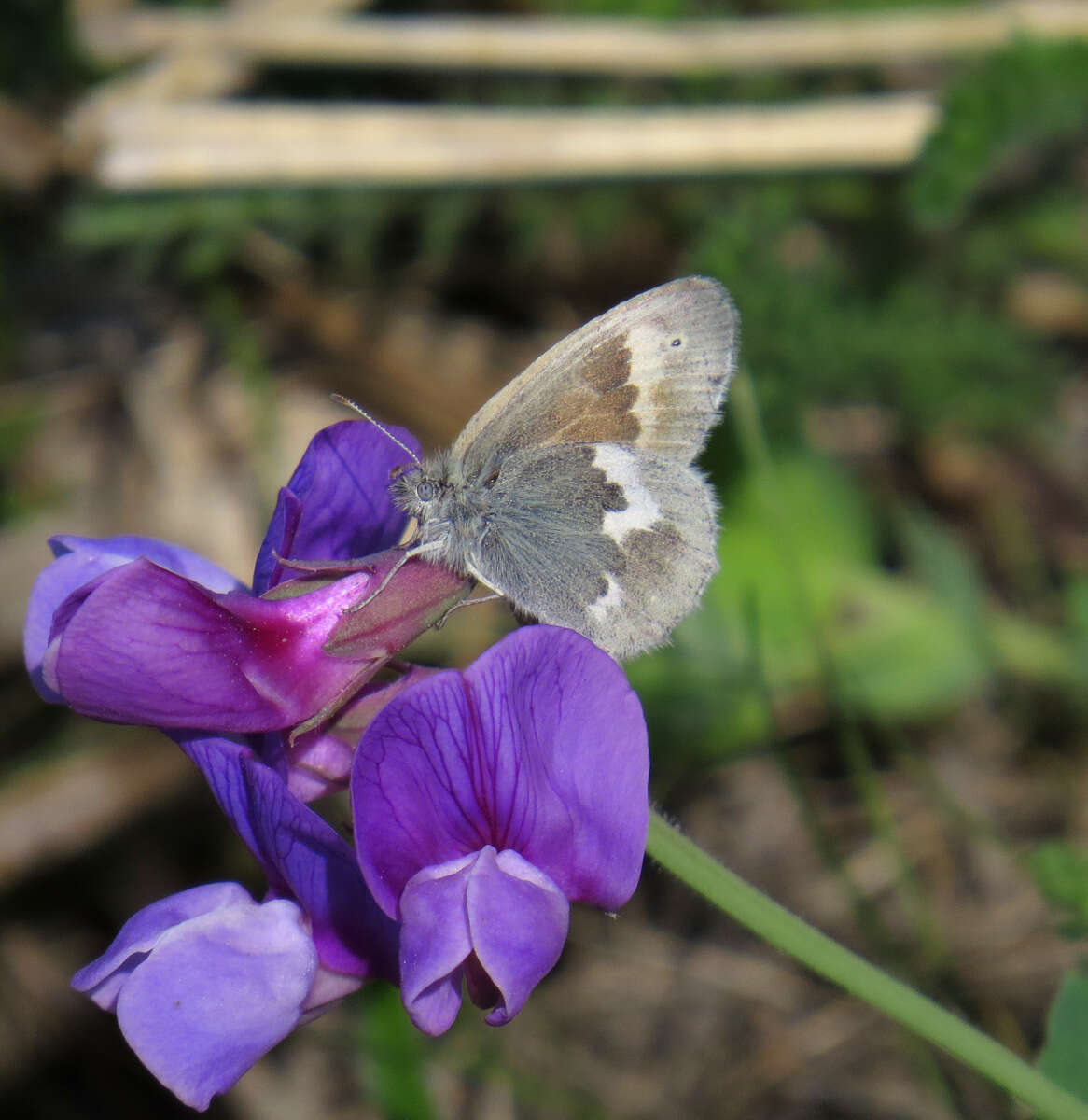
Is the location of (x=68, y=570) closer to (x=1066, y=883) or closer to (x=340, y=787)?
(x=340, y=787)

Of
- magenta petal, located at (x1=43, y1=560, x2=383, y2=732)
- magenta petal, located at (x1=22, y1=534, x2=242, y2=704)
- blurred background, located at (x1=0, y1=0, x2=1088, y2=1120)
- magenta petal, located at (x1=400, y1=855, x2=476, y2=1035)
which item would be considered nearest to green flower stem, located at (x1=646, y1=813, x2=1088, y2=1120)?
magenta petal, located at (x1=400, y1=855, x2=476, y2=1035)

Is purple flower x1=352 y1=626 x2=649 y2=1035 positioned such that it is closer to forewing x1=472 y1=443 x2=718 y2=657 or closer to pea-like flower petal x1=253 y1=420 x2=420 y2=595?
forewing x1=472 y1=443 x2=718 y2=657

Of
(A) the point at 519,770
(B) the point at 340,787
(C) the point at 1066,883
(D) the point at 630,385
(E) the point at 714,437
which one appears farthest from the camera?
(E) the point at 714,437

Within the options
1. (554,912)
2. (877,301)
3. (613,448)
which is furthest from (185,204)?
(554,912)

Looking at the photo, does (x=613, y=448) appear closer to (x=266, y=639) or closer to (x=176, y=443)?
(x=266, y=639)

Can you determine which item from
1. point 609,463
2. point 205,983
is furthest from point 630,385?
point 205,983

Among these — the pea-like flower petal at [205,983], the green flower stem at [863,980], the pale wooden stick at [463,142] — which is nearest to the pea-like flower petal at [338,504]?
the pea-like flower petal at [205,983]
